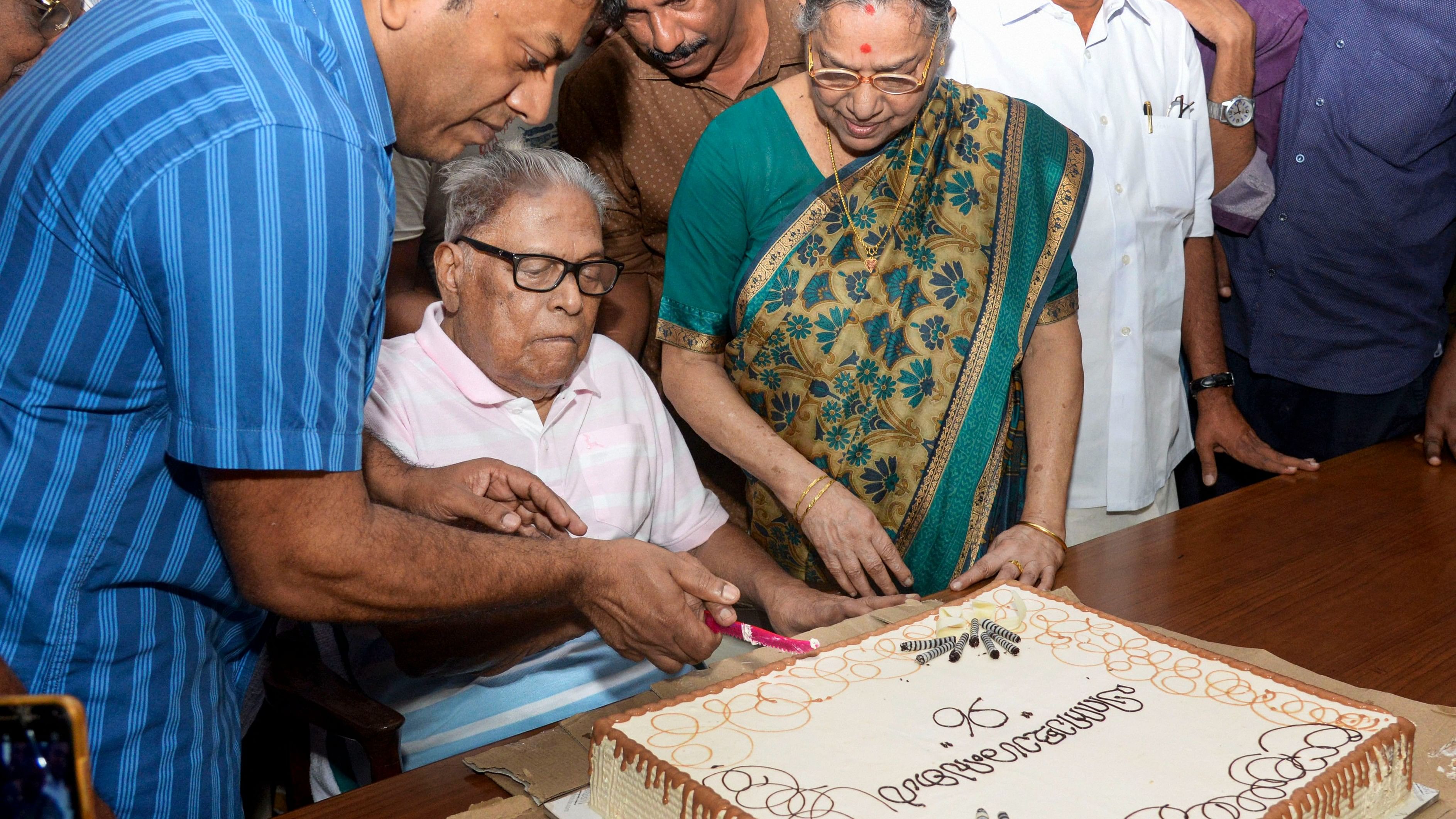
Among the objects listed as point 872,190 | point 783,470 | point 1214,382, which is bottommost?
point 1214,382

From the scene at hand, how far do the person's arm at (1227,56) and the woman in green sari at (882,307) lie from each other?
0.90 metres

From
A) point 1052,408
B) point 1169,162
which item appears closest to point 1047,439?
point 1052,408

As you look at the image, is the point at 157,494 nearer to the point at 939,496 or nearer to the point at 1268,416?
the point at 939,496

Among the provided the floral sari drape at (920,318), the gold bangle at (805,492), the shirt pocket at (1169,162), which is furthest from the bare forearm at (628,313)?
the shirt pocket at (1169,162)

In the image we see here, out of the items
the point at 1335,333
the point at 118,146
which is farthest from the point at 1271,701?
the point at 1335,333

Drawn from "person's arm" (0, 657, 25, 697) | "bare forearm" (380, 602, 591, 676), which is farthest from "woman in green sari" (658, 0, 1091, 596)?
"person's arm" (0, 657, 25, 697)

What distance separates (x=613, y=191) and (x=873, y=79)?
74 centimetres

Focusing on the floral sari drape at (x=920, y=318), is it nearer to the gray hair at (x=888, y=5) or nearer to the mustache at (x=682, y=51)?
the gray hair at (x=888, y=5)

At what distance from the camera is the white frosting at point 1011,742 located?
108 centimetres

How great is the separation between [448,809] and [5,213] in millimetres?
721

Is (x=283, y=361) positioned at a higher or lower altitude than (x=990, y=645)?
higher

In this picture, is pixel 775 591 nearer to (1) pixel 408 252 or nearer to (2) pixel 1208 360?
(1) pixel 408 252

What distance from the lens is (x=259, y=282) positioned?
0.98 meters

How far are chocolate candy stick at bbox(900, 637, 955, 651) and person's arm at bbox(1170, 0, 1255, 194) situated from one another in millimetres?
1900
